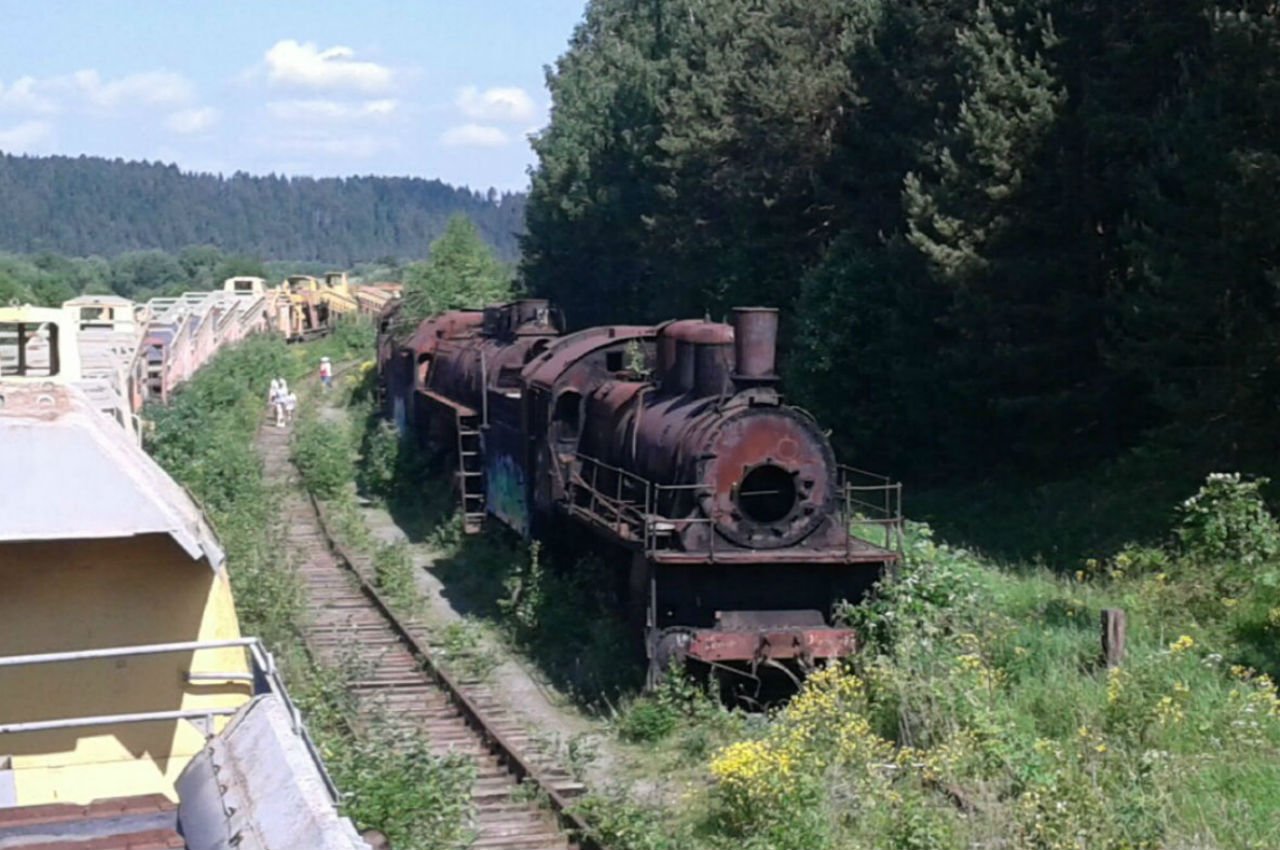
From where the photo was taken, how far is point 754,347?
15.0m

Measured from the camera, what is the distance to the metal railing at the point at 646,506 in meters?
14.6

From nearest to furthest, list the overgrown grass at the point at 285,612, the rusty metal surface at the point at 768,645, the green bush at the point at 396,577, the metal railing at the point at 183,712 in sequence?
the metal railing at the point at 183,712 < the overgrown grass at the point at 285,612 < the rusty metal surface at the point at 768,645 < the green bush at the point at 396,577

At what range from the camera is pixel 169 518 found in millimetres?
6707

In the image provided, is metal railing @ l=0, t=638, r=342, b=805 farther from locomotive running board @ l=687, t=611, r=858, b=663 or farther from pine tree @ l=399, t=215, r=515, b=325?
pine tree @ l=399, t=215, r=515, b=325

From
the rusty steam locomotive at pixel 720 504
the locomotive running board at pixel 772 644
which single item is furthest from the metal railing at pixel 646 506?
the locomotive running board at pixel 772 644

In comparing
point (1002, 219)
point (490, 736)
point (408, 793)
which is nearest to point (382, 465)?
point (1002, 219)

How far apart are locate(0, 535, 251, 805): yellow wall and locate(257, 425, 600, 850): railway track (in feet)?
15.0

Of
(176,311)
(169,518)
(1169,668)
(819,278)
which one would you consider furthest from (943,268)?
(176,311)

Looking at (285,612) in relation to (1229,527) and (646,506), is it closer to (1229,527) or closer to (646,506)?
(646,506)

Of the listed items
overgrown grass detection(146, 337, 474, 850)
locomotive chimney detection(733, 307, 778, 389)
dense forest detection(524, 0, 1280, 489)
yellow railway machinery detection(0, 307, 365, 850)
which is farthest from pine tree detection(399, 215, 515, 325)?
yellow railway machinery detection(0, 307, 365, 850)

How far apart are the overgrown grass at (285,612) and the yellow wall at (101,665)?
57.3 inches

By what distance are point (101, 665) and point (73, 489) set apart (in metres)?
0.84

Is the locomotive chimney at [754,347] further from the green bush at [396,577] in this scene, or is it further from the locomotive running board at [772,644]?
the green bush at [396,577]

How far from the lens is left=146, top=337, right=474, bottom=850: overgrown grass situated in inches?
422
